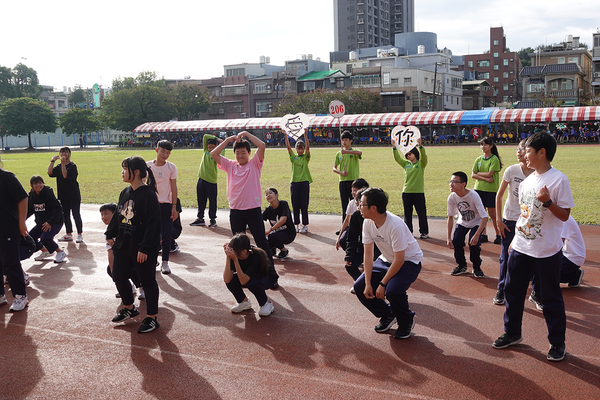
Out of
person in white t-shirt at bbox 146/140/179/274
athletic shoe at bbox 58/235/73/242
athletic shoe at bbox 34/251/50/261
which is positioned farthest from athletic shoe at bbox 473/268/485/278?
athletic shoe at bbox 58/235/73/242

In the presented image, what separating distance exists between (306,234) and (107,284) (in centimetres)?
469

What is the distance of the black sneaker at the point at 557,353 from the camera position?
455 cm

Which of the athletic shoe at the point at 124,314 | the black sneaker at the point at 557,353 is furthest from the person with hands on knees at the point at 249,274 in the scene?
the black sneaker at the point at 557,353

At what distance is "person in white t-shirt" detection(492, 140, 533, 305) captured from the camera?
231 inches

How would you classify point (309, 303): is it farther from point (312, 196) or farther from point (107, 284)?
point (312, 196)

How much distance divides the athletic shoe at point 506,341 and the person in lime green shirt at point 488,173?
455 cm

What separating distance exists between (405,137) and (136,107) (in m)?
73.6

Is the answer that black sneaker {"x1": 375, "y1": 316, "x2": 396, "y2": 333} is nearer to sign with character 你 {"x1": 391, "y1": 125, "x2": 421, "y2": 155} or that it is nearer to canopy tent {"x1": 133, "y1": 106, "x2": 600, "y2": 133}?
sign with character 你 {"x1": 391, "y1": 125, "x2": 421, "y2": 155}

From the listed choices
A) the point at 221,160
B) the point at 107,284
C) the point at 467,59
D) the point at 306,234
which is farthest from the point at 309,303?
the point at 467,59

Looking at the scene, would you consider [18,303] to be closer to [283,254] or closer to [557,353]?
[283,254]

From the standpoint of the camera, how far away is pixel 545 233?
14.6ft

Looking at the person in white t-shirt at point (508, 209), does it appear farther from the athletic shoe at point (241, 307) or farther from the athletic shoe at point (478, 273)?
the athletic shoe at point (241, 307)

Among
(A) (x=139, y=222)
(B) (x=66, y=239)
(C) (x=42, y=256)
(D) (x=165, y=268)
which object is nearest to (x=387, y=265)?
(A) (x=139, y=222)

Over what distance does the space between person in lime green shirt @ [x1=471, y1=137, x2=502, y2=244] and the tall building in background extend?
119 meters
